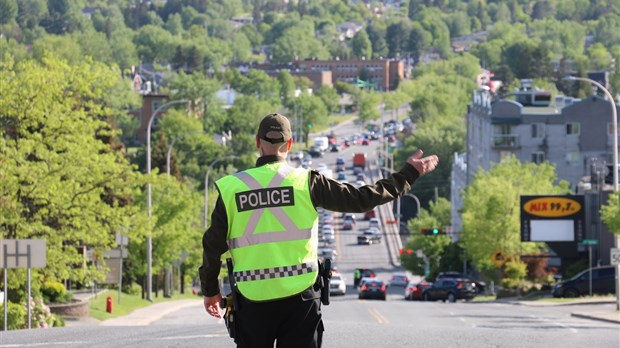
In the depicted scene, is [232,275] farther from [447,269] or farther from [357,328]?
[447,269]

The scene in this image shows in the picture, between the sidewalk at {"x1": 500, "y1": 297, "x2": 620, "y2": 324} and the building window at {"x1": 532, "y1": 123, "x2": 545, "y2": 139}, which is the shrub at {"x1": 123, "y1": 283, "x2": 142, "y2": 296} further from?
the building window at {"x1": 532, "y1": 123, "x2": 545, "y2": 139}

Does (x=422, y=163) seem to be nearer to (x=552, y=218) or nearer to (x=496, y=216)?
(x=552, y=218)

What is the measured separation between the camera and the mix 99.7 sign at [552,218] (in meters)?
74.2

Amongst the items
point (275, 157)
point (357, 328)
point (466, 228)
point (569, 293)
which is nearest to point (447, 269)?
point (466, 228)

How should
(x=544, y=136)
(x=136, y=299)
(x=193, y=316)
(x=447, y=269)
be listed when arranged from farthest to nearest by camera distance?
(x=544, y=136), (x=447, y=269), (x=136, y=299), (x=193, y=316)

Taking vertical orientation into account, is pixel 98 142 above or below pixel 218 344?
above

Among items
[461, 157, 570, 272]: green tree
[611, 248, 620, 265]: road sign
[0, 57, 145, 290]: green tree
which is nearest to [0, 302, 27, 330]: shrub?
[0, 57, 145, 290]: green tree

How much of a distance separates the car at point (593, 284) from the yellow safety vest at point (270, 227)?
46519 mm

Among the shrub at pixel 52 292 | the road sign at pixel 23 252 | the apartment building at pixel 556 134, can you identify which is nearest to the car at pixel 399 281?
the apartment building at pixel 556 134

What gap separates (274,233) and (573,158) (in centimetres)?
11031

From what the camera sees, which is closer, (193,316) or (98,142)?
(98,142)

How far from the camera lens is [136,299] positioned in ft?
194

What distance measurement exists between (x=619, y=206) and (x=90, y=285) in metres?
20.2

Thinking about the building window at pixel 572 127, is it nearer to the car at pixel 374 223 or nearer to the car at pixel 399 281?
the car at pixel 399 281
